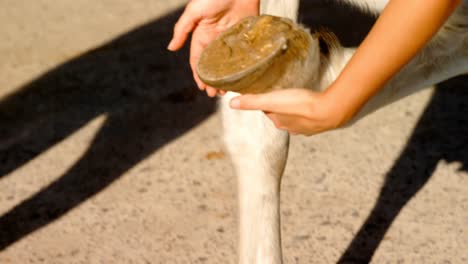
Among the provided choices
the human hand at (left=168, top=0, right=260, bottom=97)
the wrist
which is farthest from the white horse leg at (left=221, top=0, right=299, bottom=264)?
the wrist

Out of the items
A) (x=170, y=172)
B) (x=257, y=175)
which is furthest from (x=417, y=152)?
(x=257, y=175)

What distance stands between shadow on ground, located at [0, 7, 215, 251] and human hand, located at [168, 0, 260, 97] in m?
0.96

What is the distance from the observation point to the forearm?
152cm

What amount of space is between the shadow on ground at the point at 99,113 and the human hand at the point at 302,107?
52.3 inches

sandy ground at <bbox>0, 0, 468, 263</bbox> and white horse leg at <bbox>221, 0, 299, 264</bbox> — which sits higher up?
white horse leg at <bbox>221, 0, 299, 264</bbox>

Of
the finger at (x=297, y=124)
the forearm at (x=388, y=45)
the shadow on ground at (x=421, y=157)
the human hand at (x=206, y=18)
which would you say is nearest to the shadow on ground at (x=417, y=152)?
the shadow on ground at (x=421, y=157)

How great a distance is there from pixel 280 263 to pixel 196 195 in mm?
792

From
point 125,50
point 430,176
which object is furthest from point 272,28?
point 125,50

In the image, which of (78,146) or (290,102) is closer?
(290,102)

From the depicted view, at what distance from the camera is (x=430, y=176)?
314 cm

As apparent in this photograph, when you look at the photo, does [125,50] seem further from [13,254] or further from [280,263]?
[280,263]

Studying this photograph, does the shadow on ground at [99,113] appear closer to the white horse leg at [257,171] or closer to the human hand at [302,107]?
the white horse leg at [257,171]

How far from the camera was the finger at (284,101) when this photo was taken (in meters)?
1.70

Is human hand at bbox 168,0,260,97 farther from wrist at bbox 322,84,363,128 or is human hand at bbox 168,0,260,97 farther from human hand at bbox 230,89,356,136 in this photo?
wrist at bbox 322,84,363,128
